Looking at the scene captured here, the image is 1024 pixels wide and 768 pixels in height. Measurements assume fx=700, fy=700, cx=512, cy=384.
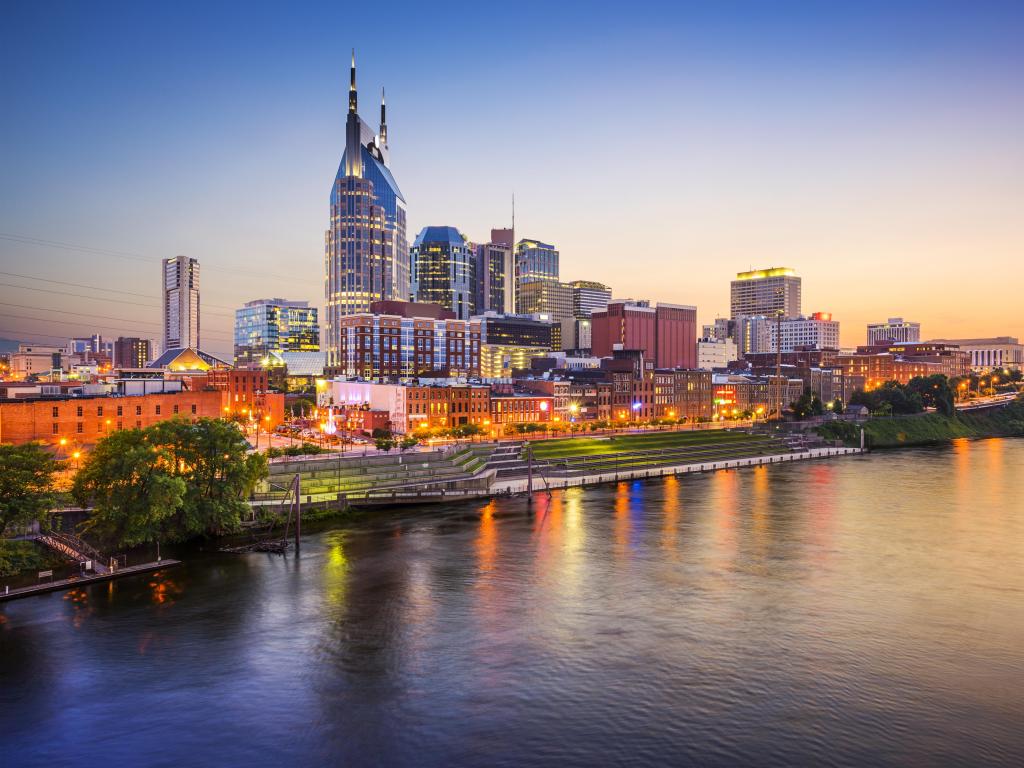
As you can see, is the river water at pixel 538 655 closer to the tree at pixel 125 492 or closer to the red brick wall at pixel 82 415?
the tree at pixel 125 492

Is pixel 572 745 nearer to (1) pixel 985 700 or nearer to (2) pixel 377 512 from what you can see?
(1) pixel 985 700

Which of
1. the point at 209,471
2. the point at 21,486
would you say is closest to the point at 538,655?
the point at 21,486

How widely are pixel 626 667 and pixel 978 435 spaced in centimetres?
18347

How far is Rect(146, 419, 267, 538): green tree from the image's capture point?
6400cm

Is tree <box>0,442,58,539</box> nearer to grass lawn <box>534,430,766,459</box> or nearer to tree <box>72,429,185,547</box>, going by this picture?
tree <box>72,429,185,547</box>

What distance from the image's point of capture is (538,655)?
40344 millimetres

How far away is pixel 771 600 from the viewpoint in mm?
49906

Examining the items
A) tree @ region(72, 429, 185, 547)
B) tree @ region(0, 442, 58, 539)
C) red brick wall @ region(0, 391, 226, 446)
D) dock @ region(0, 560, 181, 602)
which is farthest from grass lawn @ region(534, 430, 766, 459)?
tree @ region(0, 442, 58, 539)

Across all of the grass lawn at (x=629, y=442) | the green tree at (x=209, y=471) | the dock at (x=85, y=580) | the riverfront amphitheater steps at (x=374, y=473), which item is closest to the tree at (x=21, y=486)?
the dock at (x=85, y=580)

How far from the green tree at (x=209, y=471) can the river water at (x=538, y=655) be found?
202 inches

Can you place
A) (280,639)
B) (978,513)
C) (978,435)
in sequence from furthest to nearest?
(978,435)
(978,513)
(280,639)

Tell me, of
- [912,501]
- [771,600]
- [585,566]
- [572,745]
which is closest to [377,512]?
[585,566]

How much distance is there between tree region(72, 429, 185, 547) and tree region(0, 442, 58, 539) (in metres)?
5.68

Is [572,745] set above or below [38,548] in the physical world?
below
